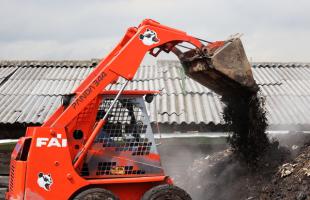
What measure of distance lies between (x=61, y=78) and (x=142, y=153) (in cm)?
808

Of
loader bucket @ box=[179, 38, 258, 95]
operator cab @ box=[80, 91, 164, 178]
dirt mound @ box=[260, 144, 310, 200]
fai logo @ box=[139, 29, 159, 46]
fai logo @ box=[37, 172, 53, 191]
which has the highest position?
fai logo @ box=[139, 29, 159, 46]

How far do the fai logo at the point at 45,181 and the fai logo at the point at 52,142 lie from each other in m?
0.40

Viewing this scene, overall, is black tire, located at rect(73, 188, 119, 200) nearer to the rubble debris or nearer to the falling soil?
the rubble debris

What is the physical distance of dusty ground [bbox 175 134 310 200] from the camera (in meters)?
7.03

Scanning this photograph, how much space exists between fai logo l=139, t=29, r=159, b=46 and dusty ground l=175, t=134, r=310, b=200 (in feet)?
9.68

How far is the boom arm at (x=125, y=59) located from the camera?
261 inches

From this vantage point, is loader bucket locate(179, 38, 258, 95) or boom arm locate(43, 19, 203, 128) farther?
loader bucket locate(179, 38, 258, 95)

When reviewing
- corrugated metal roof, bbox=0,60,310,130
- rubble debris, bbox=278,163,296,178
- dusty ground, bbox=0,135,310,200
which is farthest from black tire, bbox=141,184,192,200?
corrugated metal roof, bbox=0,60,310,130

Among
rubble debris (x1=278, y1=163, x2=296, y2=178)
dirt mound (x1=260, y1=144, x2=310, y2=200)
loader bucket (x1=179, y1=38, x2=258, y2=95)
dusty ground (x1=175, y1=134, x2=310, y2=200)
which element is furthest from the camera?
loader bucket (x1=179, y1=38, x2=258, y2=95)

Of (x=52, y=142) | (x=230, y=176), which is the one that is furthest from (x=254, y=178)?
(x=52, y=142)

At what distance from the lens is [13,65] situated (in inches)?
622

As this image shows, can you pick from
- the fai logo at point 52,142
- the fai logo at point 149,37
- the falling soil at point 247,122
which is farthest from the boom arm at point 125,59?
the falling soil at point 247,122

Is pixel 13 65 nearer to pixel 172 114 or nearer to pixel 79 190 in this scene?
pixel 172 114

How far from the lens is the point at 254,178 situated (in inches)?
316
